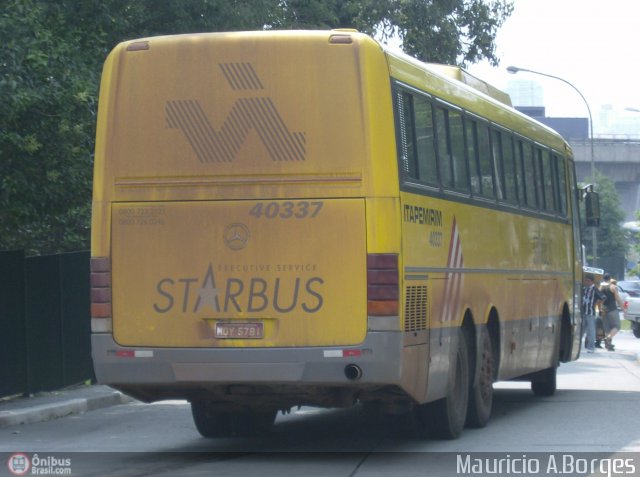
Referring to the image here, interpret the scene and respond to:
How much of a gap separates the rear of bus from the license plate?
0.04ft

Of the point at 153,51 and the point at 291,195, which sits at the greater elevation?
the point at 153,51

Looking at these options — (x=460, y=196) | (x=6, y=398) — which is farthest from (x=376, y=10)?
(x=460, y=196)

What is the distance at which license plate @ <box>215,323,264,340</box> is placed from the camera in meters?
10.4

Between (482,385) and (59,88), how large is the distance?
5530 millimetres

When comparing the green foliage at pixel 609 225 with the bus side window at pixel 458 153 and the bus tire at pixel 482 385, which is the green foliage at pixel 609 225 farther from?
the bus side window at pixel 458 153

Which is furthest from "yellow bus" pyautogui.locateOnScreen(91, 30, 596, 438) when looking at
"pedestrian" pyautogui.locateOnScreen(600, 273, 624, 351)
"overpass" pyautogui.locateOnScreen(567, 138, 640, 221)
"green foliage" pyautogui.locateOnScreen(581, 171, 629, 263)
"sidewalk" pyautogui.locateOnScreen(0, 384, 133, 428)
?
"overpass" pyautogui.locateOnScreen(567, 138, 640, 221)

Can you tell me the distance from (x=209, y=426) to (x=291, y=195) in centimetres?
323

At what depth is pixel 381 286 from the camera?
10203 mm

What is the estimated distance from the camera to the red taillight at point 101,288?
10.7m

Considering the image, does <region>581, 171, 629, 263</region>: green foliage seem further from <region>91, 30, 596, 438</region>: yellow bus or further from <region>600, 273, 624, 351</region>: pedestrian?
<region>91, 30, 596, 438</region>: yellow bus

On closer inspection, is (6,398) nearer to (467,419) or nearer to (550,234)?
(467,419)

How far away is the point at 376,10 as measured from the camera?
94.0 ft

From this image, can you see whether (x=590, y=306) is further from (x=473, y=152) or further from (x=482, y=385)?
(x=473, y=152)

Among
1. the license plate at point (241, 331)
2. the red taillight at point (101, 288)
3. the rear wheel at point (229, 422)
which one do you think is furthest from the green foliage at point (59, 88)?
the license plate at point (241, 331)
